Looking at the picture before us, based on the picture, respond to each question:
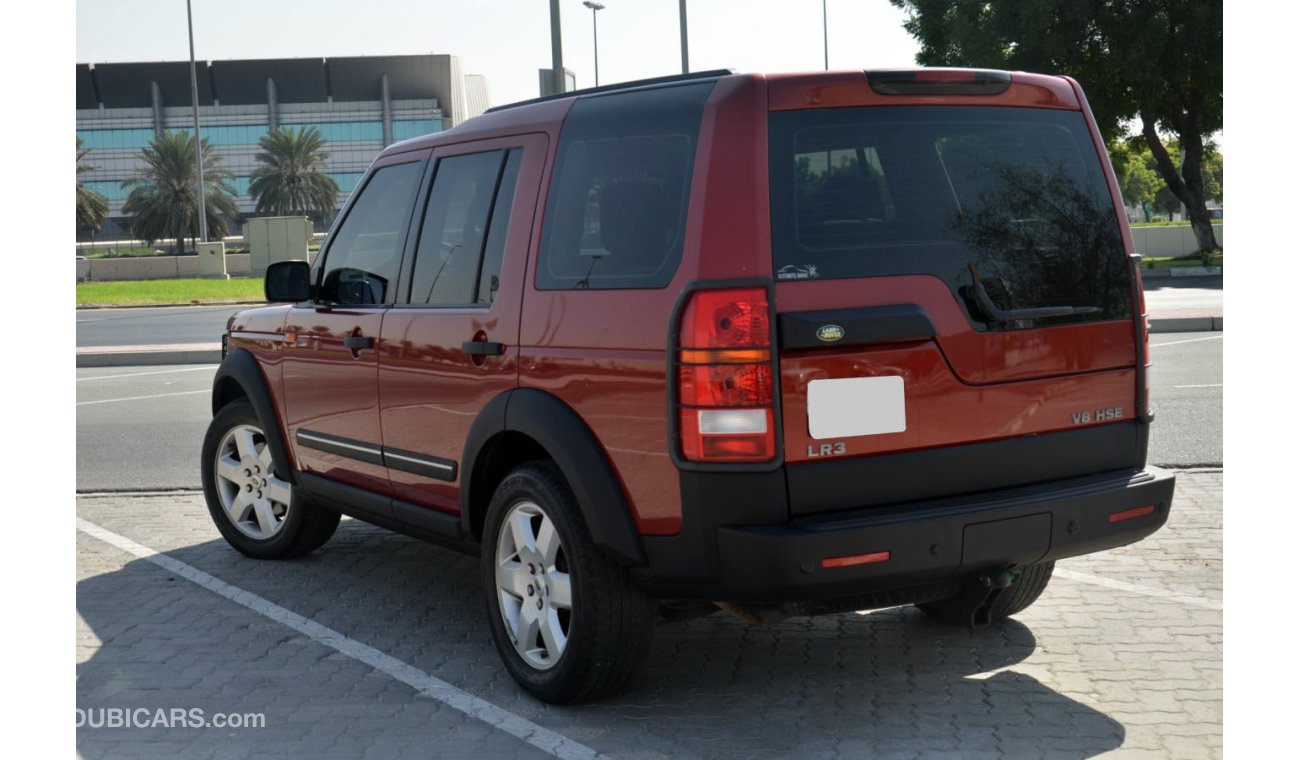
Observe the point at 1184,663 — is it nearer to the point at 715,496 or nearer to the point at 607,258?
the point at 715,496

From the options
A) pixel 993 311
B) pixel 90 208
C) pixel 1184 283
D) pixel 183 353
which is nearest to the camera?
pixel 993 311

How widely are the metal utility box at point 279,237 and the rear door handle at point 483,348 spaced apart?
41547 mm

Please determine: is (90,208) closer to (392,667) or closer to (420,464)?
(420,464)

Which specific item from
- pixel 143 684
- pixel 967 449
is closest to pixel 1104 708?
pixel 967 449

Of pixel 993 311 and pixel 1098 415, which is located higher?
pixel 993 311

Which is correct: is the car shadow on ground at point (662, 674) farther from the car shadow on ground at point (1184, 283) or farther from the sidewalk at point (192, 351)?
the car shadow on ground at point (1184, 283)

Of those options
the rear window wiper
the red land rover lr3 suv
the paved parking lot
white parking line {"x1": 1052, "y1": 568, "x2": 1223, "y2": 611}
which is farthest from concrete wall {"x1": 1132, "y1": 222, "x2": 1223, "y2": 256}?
the rear window wiper

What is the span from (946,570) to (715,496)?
2.27ft

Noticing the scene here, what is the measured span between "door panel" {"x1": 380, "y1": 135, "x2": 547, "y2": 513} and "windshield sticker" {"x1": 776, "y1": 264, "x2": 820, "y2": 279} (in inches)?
42.0

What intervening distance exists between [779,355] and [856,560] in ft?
1.96

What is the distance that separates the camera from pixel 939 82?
13.7ft

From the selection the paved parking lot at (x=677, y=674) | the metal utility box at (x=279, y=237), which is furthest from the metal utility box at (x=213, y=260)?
the paved parking lot at (x=677, y=674)

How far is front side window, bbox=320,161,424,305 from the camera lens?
547 centimetres

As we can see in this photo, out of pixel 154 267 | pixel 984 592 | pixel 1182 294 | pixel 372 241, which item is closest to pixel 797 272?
pixel 984 592
